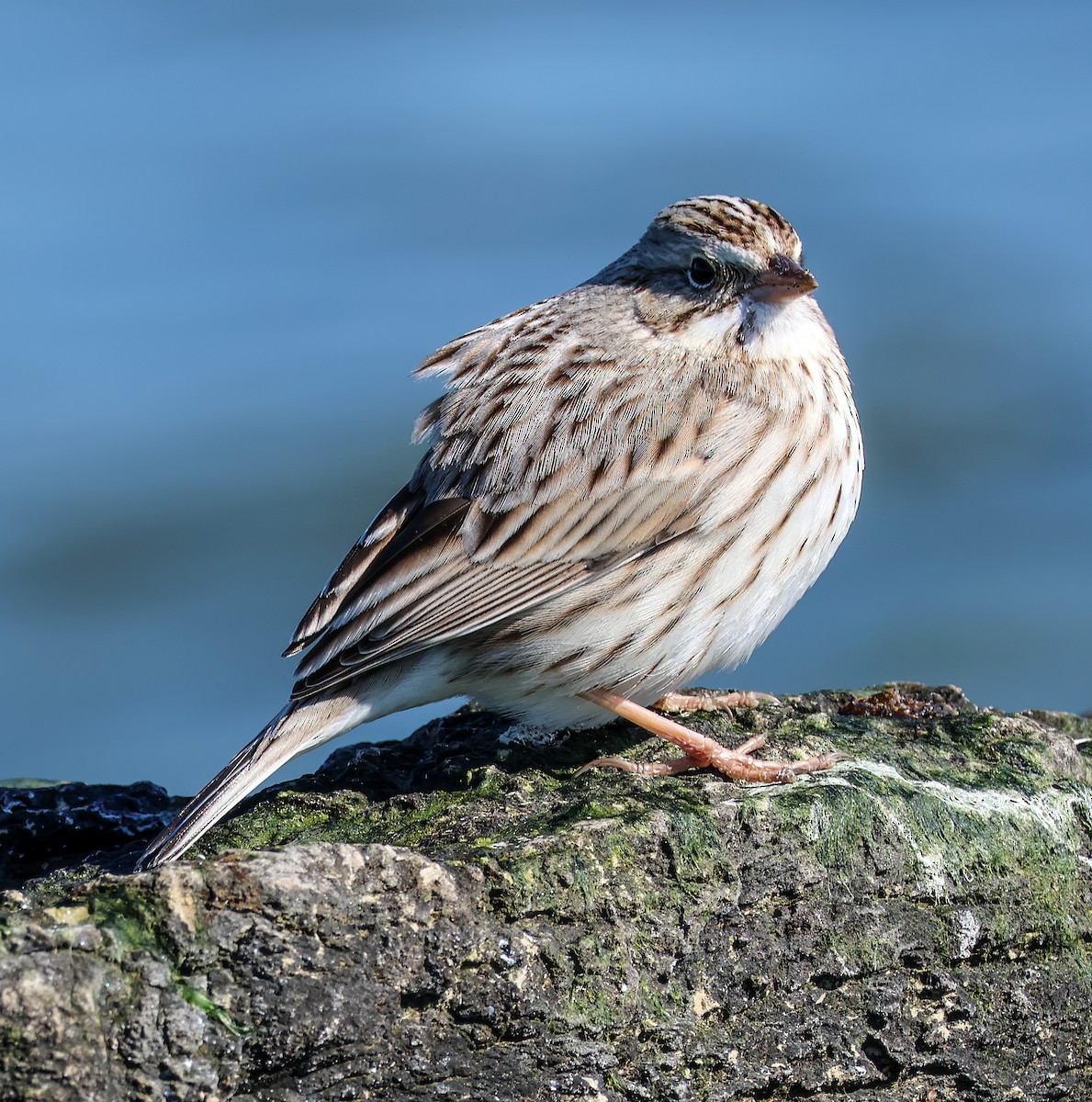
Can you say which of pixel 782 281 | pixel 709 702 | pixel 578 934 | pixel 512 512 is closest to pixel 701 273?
pixel 782 281

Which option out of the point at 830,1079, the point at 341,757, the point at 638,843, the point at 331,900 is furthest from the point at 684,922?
the point at 341,757

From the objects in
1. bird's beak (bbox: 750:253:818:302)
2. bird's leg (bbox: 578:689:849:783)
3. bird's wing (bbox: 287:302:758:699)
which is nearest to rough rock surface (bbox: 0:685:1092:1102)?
bird's leg (bbox: 578:689:849:783)

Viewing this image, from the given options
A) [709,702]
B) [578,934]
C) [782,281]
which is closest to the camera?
[578,934]

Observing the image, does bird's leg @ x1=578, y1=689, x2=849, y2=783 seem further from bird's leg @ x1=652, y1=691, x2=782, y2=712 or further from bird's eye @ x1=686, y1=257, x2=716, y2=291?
bird's eye @ x1=686, y1=257, x2=716, y2=291

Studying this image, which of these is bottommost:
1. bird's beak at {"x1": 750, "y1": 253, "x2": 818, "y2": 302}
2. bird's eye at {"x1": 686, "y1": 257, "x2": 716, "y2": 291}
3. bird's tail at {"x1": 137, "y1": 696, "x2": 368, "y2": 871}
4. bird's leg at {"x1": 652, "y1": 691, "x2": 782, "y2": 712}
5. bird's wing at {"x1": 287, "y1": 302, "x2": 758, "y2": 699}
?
bird's tail at {"x1": 137, "y1": 696, "x2": 368, "y2": 871}

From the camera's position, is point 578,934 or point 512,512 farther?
point 512,512

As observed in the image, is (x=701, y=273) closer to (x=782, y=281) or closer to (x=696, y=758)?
(x=782, y=281)
